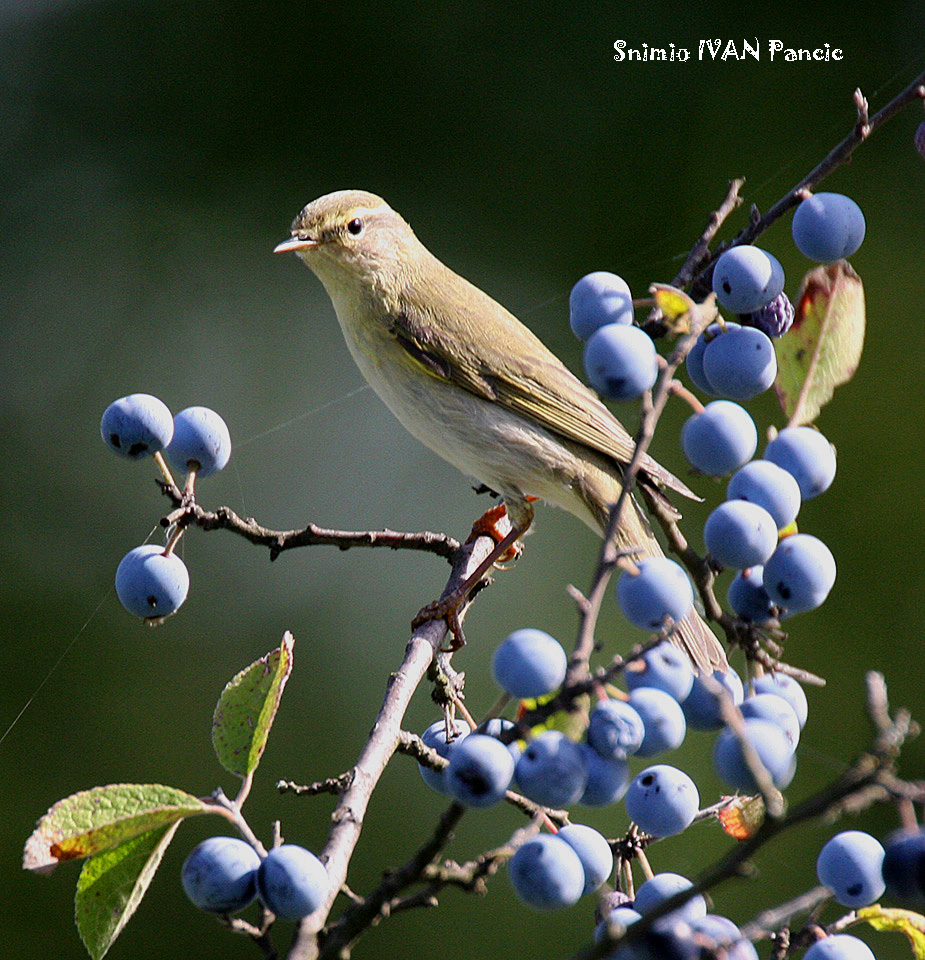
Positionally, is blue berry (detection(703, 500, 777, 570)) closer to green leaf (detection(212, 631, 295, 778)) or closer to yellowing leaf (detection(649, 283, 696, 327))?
yellowing leaf (detection(649, 283, 696, 327))

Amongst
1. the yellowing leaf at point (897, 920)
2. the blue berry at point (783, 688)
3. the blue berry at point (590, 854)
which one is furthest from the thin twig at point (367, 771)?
the yellowing leaf at point (897, 920)

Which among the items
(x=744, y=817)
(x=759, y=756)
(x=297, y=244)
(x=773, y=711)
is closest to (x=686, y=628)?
(x=744, y=817)

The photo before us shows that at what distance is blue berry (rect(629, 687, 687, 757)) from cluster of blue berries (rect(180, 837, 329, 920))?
0.35m

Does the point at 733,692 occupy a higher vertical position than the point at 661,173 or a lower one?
lower

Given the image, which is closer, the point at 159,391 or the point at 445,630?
the point at 445,630

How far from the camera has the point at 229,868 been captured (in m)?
1.12

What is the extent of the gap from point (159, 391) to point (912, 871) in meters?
3.29

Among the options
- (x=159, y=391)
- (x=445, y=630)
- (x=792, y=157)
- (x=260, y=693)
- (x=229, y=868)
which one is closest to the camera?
(x=229, y=868)

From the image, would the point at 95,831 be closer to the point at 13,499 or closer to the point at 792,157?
the point at 13,499

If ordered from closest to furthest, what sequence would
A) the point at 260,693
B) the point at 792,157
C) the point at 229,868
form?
the point at 229,868
the point at 260,693
the point at 792,157

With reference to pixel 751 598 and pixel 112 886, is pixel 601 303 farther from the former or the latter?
pixel 112 886

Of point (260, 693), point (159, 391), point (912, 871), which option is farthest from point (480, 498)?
point (912, 871)

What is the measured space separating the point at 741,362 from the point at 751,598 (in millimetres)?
299

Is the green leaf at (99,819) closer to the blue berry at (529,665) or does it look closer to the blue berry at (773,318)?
the blue berry at (529,665)
